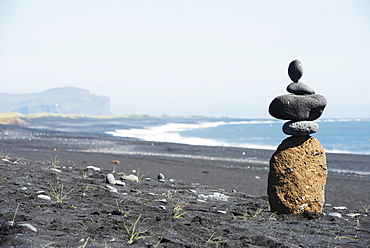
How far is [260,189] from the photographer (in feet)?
40.1

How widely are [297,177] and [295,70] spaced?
186 cm

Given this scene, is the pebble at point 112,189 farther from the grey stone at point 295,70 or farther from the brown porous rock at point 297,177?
the grey stone at point 295,70

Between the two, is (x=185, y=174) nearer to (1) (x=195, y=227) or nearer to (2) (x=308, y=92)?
(2) (x=308, y=92)

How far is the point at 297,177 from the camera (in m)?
6.60

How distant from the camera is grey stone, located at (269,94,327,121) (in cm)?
657

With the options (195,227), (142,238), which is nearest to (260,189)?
(195,227)

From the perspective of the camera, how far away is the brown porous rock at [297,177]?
6.61 m

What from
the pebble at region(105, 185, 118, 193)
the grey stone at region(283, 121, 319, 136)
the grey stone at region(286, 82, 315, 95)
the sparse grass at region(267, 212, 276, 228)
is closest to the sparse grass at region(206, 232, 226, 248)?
the sparse grass at region(267, 212, 276, 228)

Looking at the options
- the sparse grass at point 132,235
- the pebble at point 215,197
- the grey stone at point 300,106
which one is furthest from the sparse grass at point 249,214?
the sparse grass at point 132,235

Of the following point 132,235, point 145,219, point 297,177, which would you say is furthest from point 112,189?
point 297,177

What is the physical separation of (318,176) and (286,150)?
73 centimetres

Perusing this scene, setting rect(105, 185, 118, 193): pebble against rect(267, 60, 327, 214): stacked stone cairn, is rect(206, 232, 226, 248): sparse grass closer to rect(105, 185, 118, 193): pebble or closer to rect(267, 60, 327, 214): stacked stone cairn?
rect(267, 60, 327, 214): stacked stone cairn

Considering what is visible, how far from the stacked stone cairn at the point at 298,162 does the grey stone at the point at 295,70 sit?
0.03m

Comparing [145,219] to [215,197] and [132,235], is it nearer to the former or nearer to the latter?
[132,235]
